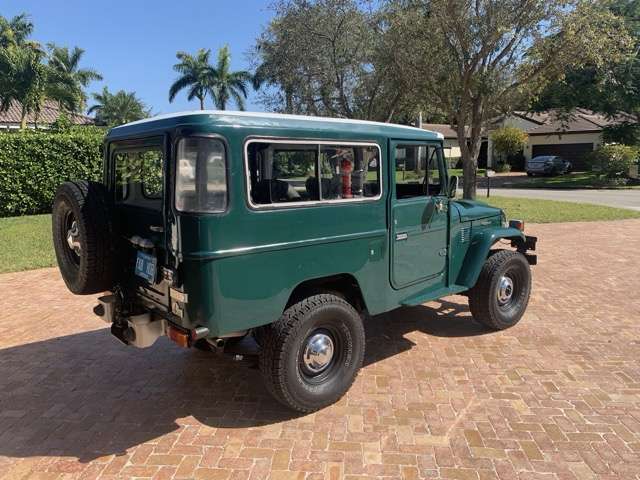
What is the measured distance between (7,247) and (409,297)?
846 cm

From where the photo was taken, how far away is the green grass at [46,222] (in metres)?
8.44

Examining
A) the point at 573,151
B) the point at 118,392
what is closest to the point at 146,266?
the point at 118,392

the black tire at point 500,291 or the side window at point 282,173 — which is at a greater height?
the side window at point 282,173

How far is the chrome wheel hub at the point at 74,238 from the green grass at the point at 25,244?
5.12 m

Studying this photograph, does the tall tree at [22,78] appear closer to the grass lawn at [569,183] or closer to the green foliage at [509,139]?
the grass lawn at [569,183]

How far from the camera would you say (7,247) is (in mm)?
9383

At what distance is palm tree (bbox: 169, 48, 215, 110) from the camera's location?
140 feet

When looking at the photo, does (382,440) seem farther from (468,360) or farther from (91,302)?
(91,302)

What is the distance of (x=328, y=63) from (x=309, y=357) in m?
15.3

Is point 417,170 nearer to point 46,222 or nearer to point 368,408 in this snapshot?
point 368,408

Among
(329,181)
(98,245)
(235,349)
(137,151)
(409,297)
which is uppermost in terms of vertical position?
(137,151)

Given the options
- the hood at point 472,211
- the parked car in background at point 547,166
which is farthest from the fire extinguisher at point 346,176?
the parked car in background at point 547,166

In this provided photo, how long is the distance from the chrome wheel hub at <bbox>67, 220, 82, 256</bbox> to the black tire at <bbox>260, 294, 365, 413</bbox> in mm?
1552

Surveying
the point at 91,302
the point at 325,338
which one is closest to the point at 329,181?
the point at 325,338
